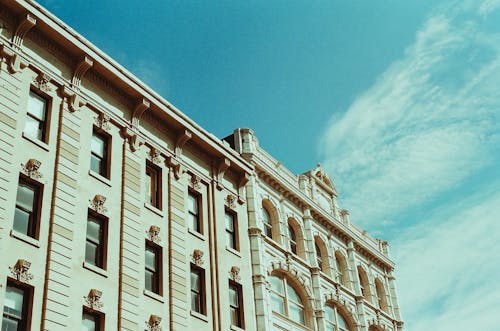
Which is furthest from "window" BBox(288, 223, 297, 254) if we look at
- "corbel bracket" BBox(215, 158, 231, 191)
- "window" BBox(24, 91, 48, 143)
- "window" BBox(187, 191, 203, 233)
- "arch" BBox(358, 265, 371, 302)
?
"window" BBox(24, 91, 48, 143)

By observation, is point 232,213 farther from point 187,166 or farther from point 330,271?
point 330,271

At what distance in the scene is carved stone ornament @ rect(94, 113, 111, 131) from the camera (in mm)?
29250

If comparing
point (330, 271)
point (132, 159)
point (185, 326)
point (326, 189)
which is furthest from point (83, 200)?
point (326, 189)

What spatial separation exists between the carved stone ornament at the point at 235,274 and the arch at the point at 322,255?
31.0ft

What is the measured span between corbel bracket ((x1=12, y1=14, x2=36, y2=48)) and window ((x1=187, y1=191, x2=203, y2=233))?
10.1 meters

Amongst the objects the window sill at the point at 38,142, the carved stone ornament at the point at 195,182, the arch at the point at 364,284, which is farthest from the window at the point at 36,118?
the arch at the point at 364,284

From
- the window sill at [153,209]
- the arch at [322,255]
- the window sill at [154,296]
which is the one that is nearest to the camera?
the window sill at [154,296]

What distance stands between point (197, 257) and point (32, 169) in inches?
344

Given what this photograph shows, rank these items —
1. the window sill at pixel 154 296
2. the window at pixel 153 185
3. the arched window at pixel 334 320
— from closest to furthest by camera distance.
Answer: the window sill at pixel 154 296 → the window at pixel 153 185 → the arched window at pixel 334 320

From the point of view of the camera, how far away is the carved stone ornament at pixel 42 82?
27.1m

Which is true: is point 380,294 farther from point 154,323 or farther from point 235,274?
point 154,323

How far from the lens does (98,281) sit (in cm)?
2553

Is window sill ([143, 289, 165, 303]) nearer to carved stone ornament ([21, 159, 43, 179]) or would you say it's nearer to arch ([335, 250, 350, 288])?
carved stone ornament ([21, 159, 43, 179])

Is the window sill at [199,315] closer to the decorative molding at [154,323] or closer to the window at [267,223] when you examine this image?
the decorative molding at [154,323]
